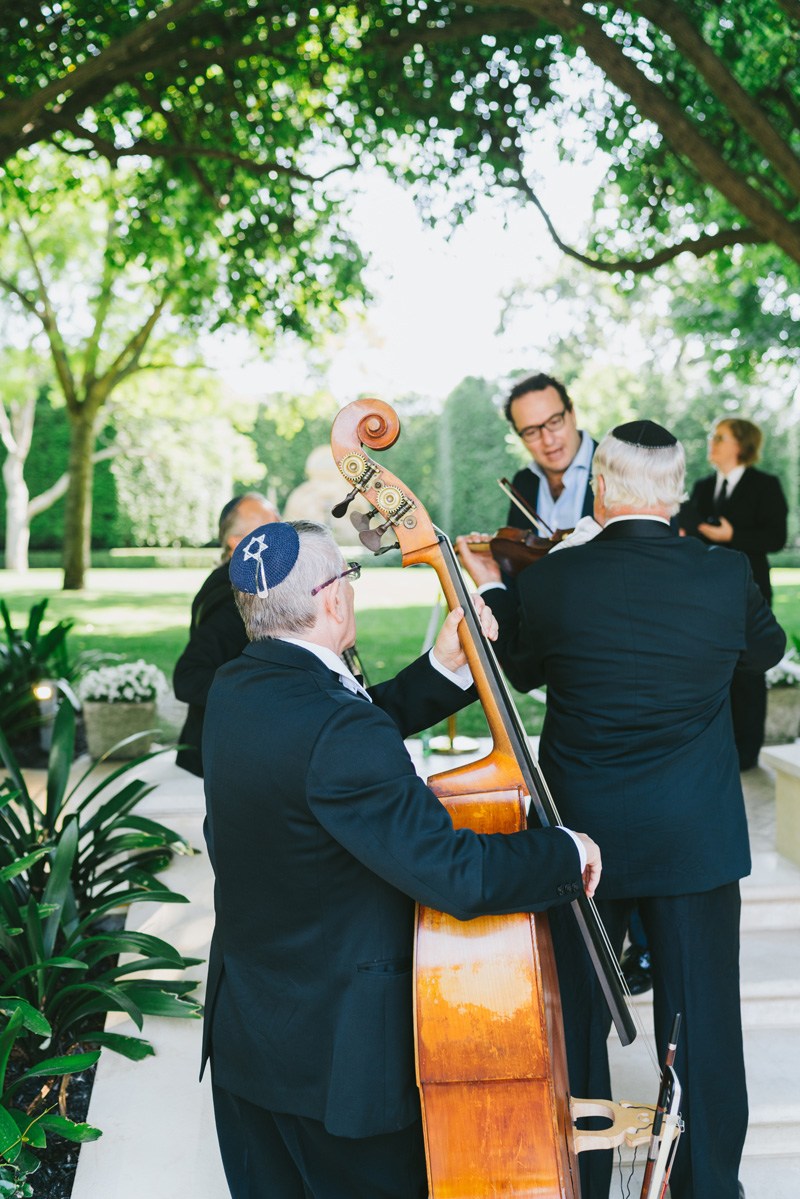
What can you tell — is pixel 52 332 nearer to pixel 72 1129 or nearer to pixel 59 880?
pixel 59 880

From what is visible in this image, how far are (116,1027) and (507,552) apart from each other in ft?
6.78

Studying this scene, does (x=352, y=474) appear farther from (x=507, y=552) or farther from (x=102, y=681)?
(x=102, y=681)

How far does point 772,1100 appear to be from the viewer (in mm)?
3199

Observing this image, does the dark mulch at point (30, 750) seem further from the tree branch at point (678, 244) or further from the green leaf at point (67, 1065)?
the tree branch at point (678, 244)

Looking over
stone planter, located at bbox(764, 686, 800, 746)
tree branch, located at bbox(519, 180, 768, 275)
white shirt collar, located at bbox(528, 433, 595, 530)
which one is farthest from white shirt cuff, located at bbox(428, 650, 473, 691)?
stone planter, located at bbox(764, 686, 800, 746)

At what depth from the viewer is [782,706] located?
22.5ft

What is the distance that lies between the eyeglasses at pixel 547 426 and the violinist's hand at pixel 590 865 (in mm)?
2165

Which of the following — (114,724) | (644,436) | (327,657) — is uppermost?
(644,436)

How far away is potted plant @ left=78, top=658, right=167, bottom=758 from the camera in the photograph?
6496 millimetres

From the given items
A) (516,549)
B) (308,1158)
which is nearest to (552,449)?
(516,549)

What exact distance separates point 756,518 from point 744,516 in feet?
0.21

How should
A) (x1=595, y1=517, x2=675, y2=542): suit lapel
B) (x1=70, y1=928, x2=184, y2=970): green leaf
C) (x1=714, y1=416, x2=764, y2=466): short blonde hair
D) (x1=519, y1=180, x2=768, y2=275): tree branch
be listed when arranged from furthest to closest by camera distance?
1. (x1=519, y1=180, x2=768, y2=275): tree branch
2. (x1=714, y1=416, x2=764, y2=466): short blonde hair
3. (x1=70, y1=928, x2=184, y2=970): green leaf
4. (x1=595, y1=517, x2=675, y2=542): suit lapel

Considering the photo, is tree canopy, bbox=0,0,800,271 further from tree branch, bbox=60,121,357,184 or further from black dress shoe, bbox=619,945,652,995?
black dress shoe, bbox=619,945,652,995

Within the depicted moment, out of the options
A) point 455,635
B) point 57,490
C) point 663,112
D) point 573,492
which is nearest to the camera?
point 455,635
